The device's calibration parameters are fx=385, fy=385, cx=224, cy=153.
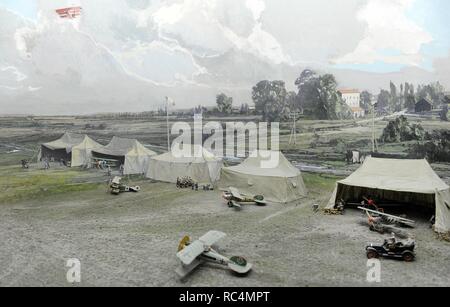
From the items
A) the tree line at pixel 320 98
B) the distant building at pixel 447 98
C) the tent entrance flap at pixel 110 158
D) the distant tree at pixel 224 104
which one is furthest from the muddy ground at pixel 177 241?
the distant tree at pixel 224 104

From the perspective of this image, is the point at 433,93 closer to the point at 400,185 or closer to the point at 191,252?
the point at 400,185

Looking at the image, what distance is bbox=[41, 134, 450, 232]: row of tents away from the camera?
14.2m

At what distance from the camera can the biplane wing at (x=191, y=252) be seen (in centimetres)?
927

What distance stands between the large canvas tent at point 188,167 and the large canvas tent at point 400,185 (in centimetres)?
801

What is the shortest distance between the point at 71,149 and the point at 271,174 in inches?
617

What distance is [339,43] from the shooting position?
24406 millimetres

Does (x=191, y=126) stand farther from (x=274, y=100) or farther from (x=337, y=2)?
(x=337, y=2)

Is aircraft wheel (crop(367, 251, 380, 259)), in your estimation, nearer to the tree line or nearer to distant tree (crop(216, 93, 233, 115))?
the tree line

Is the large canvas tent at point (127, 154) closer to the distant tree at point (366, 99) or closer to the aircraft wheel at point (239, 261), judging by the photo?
the distant tree at point (366, 99)

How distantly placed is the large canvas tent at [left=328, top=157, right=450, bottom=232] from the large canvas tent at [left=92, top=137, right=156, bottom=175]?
43.1 feet

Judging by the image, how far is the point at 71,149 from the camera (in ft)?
87.4

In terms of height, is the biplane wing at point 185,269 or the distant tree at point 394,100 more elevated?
the distant tree at point 394,100

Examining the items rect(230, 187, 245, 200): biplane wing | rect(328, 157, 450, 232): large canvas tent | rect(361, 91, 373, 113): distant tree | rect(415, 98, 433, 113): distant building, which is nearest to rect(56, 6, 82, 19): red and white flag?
rect(230, 187, 245, 200): biplane wing

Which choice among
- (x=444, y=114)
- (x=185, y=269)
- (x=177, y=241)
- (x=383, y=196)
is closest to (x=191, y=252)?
(x=185, y=269)
